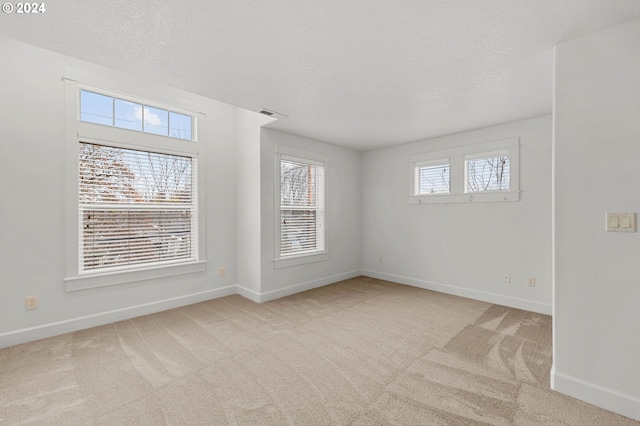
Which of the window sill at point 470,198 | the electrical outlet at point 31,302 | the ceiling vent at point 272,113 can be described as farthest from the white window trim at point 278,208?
the electrical outlet at point 31,302

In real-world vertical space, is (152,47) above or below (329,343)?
above

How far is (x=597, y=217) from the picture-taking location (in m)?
1.82

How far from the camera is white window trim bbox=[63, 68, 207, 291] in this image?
2889 mm

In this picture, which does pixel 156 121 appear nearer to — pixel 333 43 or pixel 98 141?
pixel 98 141

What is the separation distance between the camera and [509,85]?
2.56 metres

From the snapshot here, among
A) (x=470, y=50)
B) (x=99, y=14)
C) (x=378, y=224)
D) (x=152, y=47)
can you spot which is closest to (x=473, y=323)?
(x=378, y=224)

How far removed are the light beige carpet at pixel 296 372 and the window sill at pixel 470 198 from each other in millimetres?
1435

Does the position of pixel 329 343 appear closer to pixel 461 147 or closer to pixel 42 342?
pixel 42 342

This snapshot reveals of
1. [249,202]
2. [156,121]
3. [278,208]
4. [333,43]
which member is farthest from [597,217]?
[156,121]

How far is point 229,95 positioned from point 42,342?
296 cm

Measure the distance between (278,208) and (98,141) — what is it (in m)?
2.20

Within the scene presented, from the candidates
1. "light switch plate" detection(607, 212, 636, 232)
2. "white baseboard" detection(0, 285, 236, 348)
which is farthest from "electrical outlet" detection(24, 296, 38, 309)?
"light switch plate" detection(607, 212, 636, 232)

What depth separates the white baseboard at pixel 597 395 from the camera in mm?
1704

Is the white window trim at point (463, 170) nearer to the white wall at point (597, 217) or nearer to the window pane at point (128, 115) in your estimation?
the white wall at point (597, 217)
